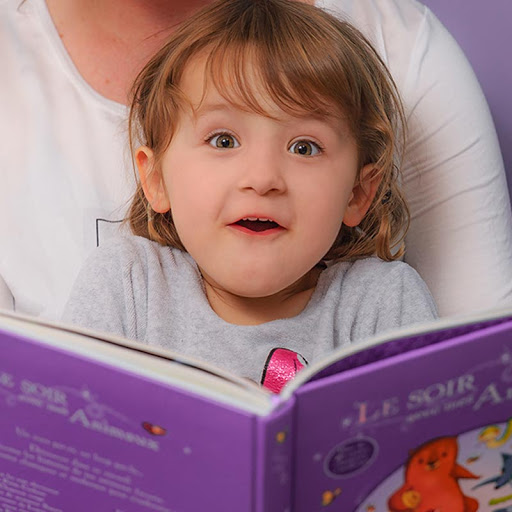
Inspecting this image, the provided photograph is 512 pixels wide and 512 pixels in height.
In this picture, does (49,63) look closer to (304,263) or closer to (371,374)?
(304,263)

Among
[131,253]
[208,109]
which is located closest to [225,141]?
[208,109]

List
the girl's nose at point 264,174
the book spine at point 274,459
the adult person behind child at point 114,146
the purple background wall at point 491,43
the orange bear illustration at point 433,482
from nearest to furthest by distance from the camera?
the book spine at point 274,459, the orange bear illustration at point 433,482, the girl's nose at point 264,174, the adult person behind child at point 114,146, the purple background wall at point 491,43

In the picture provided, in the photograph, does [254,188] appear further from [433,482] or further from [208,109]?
[433,482]

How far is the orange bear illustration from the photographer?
845 millimetres

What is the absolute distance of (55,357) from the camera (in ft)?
2.57

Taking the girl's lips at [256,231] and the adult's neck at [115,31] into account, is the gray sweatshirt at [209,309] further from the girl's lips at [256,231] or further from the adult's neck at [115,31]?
the adult's neck at [115,31]

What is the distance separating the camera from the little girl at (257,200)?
110 cm

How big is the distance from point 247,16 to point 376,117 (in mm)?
220

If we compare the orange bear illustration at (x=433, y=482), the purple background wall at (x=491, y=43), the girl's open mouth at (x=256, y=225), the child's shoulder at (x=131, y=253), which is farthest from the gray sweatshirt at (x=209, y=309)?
the purple background wall at (x=491, y=43)

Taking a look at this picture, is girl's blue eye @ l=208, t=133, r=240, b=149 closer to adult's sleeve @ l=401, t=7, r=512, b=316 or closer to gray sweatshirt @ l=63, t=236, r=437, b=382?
gray sweatshirt @ l=63, t=236, r=437, b=382

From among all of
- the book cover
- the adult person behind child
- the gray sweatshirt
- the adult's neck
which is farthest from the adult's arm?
the book cover

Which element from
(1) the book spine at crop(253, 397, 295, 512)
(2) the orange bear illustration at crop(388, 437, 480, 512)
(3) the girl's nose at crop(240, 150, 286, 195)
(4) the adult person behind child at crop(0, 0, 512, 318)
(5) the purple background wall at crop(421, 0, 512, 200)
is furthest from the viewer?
(5) the purple background wall at crop(421, 0, 512, 200)

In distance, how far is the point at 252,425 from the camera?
716 millimetres

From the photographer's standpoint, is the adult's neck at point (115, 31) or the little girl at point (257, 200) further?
the adult's neck at point (115, 31)
